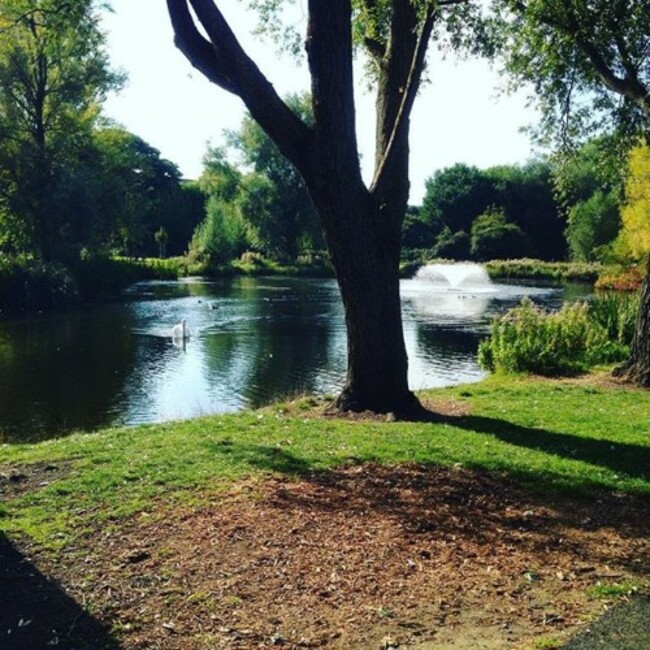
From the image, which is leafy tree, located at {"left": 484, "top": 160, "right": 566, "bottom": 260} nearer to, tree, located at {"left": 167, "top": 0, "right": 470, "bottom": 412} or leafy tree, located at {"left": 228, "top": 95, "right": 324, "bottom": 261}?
leafy tree, located at {"left": 228, "top": 95, "right": 324, "bottom": 261}

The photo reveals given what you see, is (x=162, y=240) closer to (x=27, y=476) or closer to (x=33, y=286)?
(x=33, y=286)

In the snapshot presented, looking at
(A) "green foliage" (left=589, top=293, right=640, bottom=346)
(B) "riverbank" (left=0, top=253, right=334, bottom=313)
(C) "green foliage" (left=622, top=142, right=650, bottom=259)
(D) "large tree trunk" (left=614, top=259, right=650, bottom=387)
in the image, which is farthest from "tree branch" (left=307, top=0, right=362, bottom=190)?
(B) "riverbank" (left=0, top=253, right=334, bottom=313)

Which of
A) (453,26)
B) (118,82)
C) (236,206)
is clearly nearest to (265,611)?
(453,26)

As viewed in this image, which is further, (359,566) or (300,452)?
(300,452)

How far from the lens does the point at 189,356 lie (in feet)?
73.3

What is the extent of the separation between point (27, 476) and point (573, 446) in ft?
18.5

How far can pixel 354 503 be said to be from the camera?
6.11 meters

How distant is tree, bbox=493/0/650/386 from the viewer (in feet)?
41.2

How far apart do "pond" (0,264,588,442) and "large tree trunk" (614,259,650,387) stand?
17.4 ft

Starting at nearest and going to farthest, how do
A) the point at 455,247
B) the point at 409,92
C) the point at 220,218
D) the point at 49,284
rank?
the point at 409,92 → the point at 49,284 → the point at 220,218 → the point at 455,247

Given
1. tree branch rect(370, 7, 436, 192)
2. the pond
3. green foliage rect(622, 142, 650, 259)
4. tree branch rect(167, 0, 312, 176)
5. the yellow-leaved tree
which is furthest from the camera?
green foliage rect(622, 142, 650, 259)

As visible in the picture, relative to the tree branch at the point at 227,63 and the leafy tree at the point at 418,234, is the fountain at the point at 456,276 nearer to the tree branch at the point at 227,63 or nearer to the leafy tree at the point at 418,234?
the leafy tree at the point at 418,234

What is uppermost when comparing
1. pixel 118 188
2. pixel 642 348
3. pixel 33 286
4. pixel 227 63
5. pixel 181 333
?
pixel 118 188

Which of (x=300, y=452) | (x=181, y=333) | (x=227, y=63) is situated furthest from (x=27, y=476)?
(x=181, y=333)
